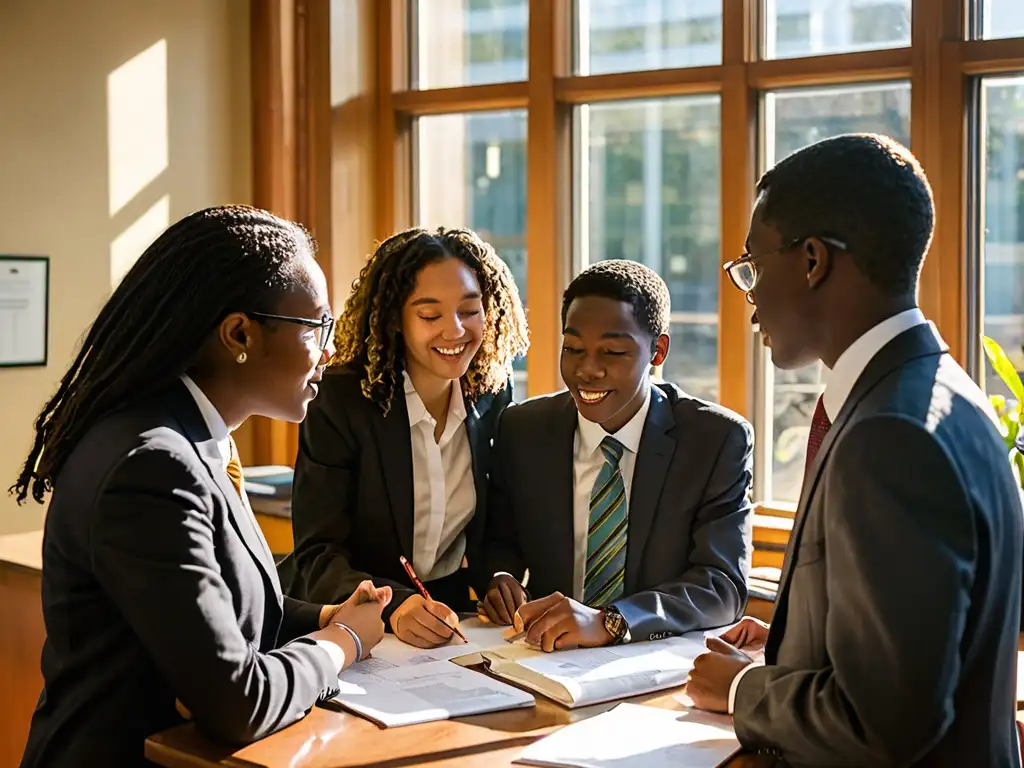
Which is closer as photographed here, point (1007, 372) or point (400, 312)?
point (400, 312)

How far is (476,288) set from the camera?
278 centimetres

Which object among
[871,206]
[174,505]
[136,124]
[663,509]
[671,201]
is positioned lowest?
[663,509]

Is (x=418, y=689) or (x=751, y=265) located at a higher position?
(x=751, y=265)

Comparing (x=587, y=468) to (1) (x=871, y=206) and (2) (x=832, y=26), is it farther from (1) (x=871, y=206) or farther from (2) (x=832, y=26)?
(2) (x=832, y=26)

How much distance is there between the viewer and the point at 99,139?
4.01 m

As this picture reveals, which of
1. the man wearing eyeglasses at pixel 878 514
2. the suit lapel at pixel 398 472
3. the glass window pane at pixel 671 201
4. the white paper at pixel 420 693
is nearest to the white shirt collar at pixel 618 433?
the suit lapel at pixel 398 472

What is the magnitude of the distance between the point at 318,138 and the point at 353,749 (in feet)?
10.5

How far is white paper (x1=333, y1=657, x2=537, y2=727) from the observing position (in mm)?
1818

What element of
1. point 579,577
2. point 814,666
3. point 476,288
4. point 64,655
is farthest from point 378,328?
point 814,666

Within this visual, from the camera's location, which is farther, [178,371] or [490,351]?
[490,351]

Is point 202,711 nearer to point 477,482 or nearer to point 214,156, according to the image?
point 477,482

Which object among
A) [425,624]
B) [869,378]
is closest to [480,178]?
[425,624]

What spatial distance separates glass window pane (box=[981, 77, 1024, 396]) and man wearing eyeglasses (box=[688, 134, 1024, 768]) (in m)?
2.15

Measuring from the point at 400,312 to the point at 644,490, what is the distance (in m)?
0.70
